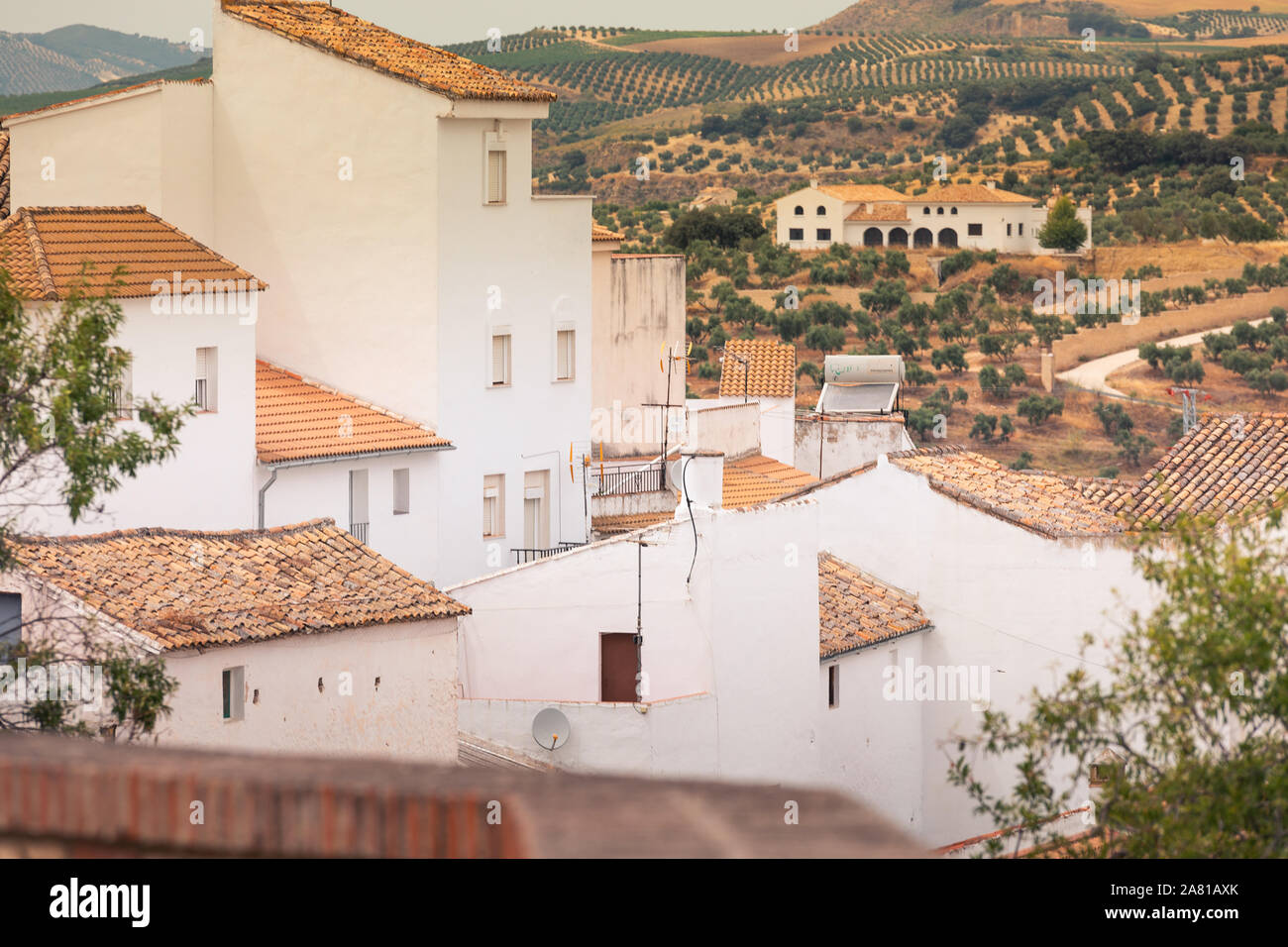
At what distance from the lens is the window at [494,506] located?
94.9ft

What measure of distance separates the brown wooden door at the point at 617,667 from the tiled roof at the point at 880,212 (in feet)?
247

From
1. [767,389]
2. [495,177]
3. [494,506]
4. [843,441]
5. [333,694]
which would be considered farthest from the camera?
[767,389]

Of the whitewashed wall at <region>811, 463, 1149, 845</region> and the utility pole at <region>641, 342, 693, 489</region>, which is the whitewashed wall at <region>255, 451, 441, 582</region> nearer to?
the utility pole at <region>641, 342, 693, 489</region>

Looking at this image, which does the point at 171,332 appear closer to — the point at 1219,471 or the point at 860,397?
the point at 1219,471

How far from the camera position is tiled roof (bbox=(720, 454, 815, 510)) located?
30.4m

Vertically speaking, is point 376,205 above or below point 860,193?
below

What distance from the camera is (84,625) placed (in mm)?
15336

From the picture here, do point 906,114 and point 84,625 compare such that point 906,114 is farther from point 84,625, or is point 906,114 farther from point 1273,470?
point 84,625

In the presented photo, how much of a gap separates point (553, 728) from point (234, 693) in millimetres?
3803

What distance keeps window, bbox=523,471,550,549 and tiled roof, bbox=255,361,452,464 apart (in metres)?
2.33

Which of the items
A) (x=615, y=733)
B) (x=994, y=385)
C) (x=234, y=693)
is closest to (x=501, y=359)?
(x=615, y=733)

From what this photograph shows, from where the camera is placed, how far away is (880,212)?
9475cm
